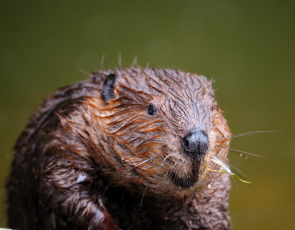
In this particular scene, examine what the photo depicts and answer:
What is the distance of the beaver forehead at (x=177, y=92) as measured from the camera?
272 cm

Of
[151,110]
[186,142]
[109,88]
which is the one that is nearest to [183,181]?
[186,142]

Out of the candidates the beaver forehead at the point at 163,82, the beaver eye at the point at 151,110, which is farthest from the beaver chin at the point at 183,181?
the beaver forehead at the point at 163,82

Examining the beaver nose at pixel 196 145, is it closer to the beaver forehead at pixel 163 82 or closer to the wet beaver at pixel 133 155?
the wet beaver at pixel 133 155

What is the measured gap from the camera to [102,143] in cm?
304

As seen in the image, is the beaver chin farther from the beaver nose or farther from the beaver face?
the beaver nose

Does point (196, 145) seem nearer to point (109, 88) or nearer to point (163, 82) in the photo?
point (163, 82)

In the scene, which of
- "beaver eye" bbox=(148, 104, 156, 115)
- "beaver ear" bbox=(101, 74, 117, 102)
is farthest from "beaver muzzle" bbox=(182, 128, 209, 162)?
"beaver ear" bbox=(101, 74, 117, 102)

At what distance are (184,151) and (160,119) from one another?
13.7 inches

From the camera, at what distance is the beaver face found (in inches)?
102

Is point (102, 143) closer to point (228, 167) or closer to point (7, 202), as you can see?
point (228, 167)

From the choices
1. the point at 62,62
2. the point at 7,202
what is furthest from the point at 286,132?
the point at 7,202

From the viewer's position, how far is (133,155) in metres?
2.86

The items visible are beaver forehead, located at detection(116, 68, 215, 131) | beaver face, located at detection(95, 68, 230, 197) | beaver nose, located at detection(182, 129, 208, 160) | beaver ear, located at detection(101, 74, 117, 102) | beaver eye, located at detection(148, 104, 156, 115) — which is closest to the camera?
beaver nose, located at detection(182, 129, 208, 160)

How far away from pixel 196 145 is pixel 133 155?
55 cm
